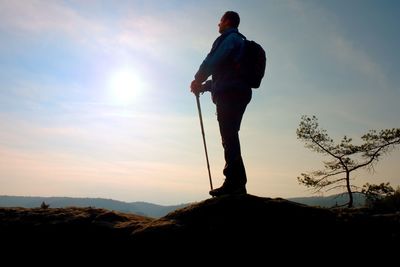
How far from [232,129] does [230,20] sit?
80.2 inches

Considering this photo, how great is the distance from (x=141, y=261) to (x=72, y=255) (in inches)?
41.0

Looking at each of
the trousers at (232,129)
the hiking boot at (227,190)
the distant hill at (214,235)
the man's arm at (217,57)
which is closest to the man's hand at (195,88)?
the man's arm at (217,57)

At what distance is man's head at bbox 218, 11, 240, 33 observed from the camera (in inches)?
272

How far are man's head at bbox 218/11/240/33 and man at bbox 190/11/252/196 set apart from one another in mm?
196

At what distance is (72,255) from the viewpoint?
486cm

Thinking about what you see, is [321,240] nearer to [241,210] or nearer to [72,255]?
[241,210]

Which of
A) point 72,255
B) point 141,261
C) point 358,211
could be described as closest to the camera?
point 141,261

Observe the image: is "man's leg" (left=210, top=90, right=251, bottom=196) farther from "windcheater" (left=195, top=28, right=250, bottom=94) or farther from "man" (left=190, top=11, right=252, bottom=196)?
"windcheater" (left=195, top=28, right=250, bottom=94)

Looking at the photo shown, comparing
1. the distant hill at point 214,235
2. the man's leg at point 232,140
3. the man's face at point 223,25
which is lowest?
the distant hill at point 214,235

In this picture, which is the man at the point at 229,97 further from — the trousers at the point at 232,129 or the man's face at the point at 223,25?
the man's face at the point at 223,25

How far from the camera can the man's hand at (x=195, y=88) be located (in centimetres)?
709

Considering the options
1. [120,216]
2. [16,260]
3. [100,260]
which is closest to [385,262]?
[100,260]

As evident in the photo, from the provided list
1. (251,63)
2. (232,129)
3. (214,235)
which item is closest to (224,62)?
(251,63)

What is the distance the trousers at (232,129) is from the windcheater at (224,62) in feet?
0.46
